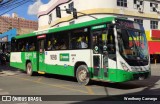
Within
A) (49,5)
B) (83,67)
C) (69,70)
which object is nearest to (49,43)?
(69,70)

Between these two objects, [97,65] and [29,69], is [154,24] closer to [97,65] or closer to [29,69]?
[29,69]

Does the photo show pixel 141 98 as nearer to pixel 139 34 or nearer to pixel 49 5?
pixel 139 34

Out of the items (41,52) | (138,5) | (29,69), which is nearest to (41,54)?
(41,52)

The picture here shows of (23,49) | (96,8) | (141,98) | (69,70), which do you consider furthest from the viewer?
(96,8)

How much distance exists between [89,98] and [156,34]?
3388cm

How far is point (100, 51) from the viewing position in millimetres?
12836

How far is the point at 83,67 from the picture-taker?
13953 millimetres

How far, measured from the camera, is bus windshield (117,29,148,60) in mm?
12086

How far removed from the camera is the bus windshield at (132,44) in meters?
12.1

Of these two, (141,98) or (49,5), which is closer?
(141,98)

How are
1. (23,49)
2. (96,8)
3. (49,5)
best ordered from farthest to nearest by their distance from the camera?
(49,5), (96,8), (23,49)

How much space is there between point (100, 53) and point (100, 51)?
3.4 inches

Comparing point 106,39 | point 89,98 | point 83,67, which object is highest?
point 106,39

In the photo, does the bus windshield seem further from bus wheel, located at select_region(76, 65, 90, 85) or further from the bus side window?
bus wheel, located at select_region(76, 65, 90, 85)
